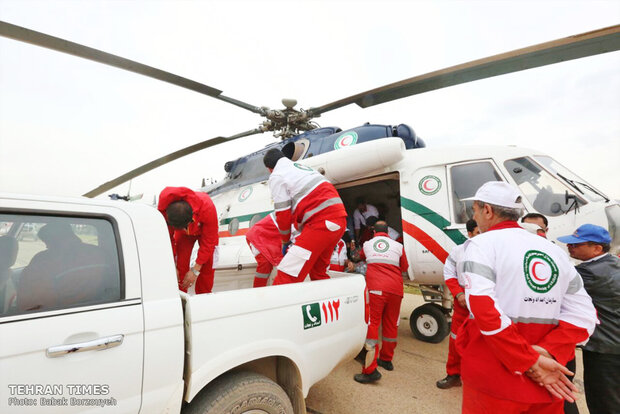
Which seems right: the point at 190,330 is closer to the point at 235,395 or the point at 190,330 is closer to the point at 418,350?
the point at 235,395

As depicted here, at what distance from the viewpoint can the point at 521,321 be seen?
1562 mm

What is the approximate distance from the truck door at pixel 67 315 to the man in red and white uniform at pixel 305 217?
146 cm

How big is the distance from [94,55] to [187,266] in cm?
332

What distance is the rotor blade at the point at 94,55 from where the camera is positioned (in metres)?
3.67

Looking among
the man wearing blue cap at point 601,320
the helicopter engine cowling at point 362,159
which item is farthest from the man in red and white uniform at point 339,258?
the man wearing blue cap at point 601,320

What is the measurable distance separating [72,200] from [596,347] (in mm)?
3551

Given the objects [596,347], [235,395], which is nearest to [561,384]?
[596,347]

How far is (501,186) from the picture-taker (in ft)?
5.77

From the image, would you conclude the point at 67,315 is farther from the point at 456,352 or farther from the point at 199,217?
the point at 456,352

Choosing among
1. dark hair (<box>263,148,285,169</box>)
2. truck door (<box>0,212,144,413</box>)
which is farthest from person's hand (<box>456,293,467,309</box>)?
truck door (<box>0,212,144,413</box>)

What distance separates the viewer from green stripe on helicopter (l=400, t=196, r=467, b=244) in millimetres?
4125

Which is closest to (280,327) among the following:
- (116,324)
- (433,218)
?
(116,324)

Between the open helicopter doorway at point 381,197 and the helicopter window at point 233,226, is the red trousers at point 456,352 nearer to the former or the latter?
the open helicopter doorway at point 381,197

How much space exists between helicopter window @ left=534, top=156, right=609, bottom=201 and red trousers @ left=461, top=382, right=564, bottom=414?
3425mm
